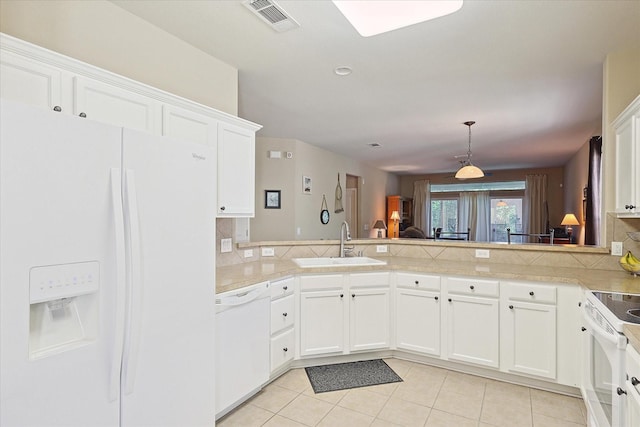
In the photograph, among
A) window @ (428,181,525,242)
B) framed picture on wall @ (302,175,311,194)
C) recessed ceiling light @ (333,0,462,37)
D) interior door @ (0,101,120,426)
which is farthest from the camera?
window @ (428,181,525,242)

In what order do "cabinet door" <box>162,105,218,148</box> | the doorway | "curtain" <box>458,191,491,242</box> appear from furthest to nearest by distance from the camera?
1. "curtain" <box>458,191,491,242</box>
2. the doorway
3. "cabinet door" <box>162,105,218,148</box>

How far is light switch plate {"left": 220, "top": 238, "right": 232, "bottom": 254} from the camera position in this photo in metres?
2.94

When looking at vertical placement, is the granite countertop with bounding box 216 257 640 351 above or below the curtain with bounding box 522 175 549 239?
Answer: below

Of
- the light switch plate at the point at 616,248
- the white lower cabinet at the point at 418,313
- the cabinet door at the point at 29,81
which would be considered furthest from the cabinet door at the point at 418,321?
the cabinet door at the point at 29,81

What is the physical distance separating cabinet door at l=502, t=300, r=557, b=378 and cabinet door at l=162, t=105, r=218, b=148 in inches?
98.9

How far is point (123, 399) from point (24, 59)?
151 centimetres

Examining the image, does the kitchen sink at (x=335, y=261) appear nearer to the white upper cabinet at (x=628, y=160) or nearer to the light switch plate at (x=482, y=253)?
the light switch plate at (x=482, y=253)

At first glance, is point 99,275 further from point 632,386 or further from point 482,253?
point 482,253

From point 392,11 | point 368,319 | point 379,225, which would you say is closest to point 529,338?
point 368,319

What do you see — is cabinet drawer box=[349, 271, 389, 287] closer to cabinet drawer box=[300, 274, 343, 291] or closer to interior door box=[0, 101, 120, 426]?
cabinet drawer box=[300, 274, 343, 291]

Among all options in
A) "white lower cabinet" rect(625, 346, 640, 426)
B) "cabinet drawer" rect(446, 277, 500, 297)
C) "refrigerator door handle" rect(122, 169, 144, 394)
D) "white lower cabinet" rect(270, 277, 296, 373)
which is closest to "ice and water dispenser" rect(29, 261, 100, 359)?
"refrigerator door handle" rect(122, 169, 144, 394)

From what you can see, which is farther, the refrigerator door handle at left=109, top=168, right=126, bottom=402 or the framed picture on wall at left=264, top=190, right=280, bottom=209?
the framed picture on wall at left=264, top=190, right=280, bottom=209

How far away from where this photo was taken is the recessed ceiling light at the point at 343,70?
3.04 metres

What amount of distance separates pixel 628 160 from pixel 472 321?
155 cm
